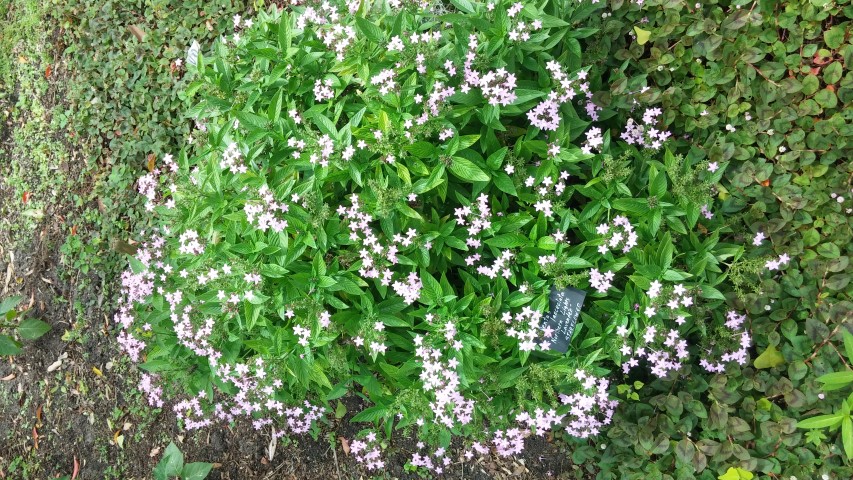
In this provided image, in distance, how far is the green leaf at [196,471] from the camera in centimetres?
416

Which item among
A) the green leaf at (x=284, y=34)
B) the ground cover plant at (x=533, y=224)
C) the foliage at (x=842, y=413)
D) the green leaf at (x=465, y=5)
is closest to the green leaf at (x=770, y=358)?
the ground cover plant at (x=533, y=224)

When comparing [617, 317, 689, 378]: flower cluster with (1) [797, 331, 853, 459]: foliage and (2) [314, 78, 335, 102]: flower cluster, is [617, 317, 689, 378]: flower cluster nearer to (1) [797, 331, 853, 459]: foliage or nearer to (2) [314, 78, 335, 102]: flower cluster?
(1) [797, 331, 853, 459]: foliage

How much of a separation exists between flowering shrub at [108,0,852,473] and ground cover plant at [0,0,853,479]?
2 centimetres

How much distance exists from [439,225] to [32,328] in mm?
4178

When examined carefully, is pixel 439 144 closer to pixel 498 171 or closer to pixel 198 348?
pixel 498 171

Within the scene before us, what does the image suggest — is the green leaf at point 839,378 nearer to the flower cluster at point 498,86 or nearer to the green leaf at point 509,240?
the green leaf at point 509,240

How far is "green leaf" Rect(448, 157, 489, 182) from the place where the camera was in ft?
8.82

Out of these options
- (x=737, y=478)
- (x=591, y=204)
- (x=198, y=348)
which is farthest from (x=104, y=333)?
(x=737, y=478)

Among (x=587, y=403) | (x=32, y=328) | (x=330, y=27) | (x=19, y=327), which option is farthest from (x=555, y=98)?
(x=19, y=327)

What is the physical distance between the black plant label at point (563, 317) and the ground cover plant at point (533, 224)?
0.13 feet

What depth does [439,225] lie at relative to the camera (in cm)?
293

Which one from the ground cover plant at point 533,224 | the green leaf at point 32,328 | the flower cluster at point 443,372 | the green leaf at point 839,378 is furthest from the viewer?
the green leaf at point 32,328

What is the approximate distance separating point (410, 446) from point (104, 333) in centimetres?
291

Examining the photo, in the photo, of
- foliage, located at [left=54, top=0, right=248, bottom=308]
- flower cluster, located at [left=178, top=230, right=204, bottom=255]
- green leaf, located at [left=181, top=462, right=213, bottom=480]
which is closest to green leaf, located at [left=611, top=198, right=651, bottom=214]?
flower cluster, located at [left=178, top=230, right=204, bottom=255]
